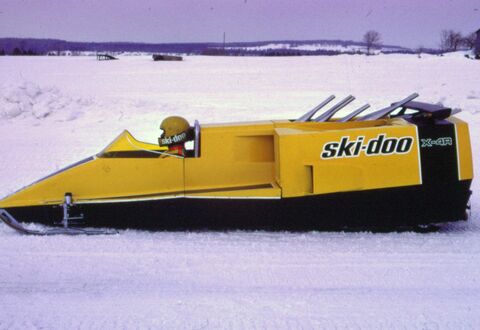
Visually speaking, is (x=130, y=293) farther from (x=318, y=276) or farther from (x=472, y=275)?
(x=472, y=275)

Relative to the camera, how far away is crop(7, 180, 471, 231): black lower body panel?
5.16m

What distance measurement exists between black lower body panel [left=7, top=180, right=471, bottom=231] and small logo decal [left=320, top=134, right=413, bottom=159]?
34cm

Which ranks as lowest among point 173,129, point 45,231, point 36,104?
point 45,231

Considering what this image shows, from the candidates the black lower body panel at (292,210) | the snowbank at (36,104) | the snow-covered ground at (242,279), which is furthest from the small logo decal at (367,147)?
the snowbank at (36,104)

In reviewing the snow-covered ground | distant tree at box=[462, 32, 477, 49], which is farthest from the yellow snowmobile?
distant tree at box=[462, 32, 477, 49]

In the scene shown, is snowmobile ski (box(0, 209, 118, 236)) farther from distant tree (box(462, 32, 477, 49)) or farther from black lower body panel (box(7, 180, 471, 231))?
distant tree (box(462, 32, 477, 49))

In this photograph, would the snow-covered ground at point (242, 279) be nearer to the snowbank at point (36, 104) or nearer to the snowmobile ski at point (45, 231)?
the snowmobile ski at point (45, 231)

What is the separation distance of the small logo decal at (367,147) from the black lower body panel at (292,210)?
13.6 inches

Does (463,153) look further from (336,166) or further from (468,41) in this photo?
(468,41)

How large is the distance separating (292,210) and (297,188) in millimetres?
208

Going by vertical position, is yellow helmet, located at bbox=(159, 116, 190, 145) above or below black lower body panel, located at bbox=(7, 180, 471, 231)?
above

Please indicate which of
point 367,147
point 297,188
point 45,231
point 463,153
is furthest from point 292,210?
point 45,231

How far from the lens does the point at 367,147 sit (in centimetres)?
516

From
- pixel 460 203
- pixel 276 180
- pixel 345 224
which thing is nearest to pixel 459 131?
pixel 460 203
